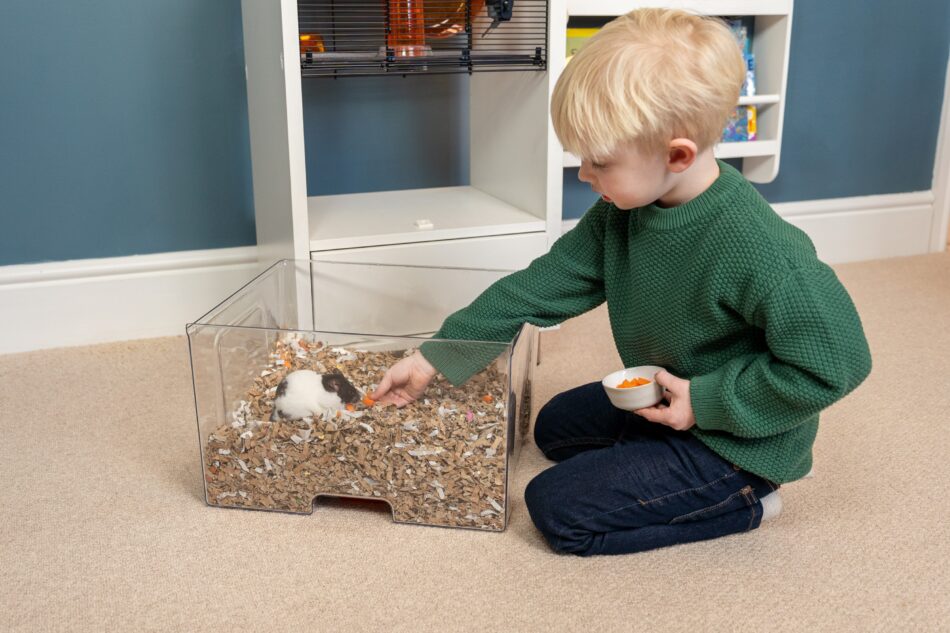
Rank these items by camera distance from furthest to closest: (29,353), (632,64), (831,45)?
(831,45), (29,353), (632,64)

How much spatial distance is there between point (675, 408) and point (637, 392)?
4 cm

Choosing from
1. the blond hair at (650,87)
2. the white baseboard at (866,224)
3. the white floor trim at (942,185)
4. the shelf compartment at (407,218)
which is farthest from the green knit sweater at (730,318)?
the white floor trim at (942,185)

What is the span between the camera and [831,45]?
79.4 inches

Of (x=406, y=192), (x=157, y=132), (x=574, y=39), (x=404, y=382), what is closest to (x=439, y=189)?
(x=406, y=192)

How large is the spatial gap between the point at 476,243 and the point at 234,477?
1.81ft

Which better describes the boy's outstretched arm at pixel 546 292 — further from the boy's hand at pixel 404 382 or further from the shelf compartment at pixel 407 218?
the shelf compartment at pixel 407 218

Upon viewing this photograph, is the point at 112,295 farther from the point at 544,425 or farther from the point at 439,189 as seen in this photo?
the point at 544,425

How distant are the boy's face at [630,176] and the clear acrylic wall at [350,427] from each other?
0.65 feet

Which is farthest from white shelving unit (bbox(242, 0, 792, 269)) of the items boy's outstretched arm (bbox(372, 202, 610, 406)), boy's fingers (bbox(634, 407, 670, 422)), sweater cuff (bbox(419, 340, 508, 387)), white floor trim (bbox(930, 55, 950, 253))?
white floor trim (bbox(930, 55, 950, 253))

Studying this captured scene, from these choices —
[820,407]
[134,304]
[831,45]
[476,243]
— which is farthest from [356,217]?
[831,45]

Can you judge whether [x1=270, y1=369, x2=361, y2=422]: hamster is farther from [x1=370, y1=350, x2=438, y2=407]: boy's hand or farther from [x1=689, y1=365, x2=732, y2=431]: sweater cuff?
[x1=689, y1=365, x2=732, y2=431]: sweater cuff

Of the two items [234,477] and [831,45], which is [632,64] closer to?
[234,477]

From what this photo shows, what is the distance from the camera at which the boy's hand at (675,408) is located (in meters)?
0.99

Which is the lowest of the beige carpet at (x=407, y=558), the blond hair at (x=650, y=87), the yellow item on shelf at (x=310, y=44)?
the beige carpet at (x=407, y=558)
